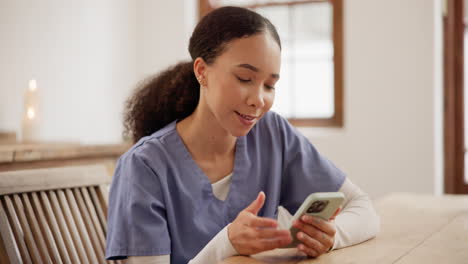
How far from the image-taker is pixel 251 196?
4.59 ft

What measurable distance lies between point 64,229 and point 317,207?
60 centimetres

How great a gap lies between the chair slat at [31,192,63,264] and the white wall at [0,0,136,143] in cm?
184

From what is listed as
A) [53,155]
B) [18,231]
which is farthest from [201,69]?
[53,155]

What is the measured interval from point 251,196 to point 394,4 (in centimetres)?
253

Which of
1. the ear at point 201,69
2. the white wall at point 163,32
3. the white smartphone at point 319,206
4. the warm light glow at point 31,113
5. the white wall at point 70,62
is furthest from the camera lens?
the white wall at point 163,32

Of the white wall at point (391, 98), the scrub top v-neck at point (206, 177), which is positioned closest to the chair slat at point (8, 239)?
the scrub top v-neck at point (206, 177)

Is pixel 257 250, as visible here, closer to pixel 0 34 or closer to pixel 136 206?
pixel 136 206

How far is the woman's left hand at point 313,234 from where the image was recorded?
1.08m

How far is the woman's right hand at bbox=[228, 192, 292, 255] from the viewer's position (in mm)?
1019

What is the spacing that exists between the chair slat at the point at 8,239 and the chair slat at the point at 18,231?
2cm

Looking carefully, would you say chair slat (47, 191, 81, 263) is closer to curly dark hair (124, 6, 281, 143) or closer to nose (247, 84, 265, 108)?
curly dark hair (124, 6, 281, 143)

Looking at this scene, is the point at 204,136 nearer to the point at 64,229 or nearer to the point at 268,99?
the point at 268,99

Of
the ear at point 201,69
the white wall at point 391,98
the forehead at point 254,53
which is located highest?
the forehead at point 254,53

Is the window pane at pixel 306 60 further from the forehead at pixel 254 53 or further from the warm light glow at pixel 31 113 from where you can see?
the forehead at pixel 254 53
